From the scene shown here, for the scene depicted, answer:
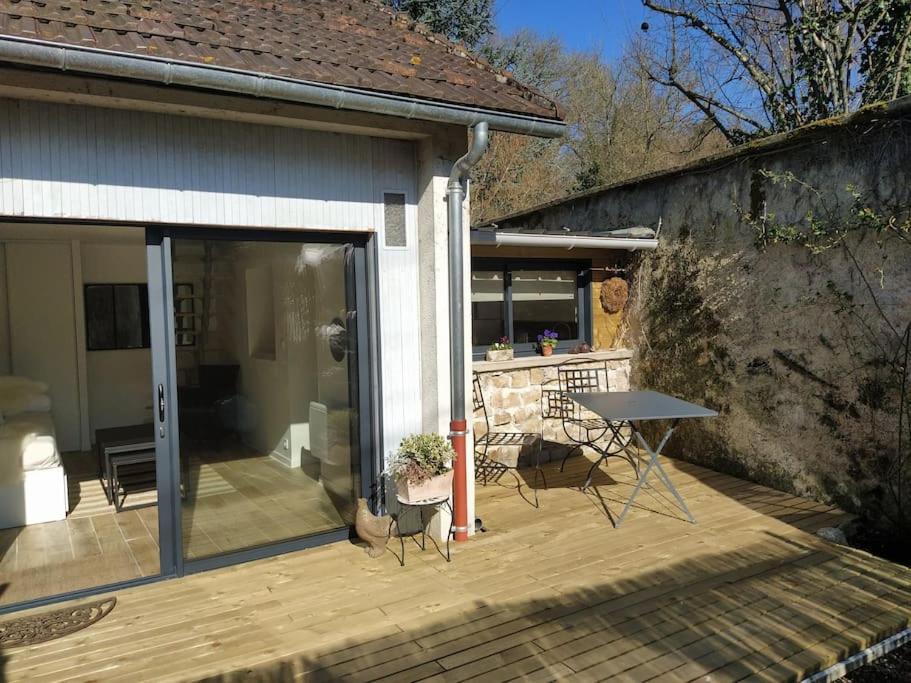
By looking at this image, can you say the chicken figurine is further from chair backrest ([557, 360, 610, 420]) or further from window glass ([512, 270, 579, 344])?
window glass ([512, 270, 579, 344])

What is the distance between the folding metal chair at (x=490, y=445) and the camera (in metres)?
6.30

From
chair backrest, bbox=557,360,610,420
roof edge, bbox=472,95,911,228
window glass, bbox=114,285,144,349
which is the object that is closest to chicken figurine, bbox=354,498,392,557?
chair backrest, bbox=557,360,610,420

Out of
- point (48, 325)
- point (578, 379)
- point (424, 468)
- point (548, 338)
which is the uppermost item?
point (48, 325)

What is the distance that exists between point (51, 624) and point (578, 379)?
518 cm

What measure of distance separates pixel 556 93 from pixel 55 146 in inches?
562

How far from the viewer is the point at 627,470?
21.9 feet

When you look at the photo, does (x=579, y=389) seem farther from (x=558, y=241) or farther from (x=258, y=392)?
(x=258, y=392)

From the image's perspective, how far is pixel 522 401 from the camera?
6918 millimetres

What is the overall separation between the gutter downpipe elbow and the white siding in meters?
0.31

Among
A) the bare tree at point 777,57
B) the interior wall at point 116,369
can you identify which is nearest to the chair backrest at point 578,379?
the interior wall at point 116,369

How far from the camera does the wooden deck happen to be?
122 inches

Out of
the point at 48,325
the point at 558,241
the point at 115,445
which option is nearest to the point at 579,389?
the point at 558,241

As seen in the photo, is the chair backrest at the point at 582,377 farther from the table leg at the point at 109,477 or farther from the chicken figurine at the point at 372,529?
the table leg at the point at 109,477

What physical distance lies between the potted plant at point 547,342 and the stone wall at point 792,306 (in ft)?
3.39
